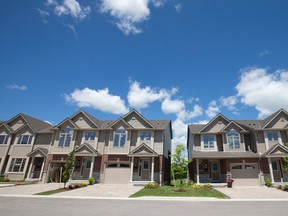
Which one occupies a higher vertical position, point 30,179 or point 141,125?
point 141,125

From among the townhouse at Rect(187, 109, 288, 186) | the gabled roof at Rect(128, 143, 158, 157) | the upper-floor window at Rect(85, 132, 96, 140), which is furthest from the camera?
the upper-floor window at Rect(85, 132, 96, 140)

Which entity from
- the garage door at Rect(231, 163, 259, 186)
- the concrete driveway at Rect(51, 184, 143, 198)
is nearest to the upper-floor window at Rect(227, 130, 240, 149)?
the garage door at Rect(231, 163, 259, 186)

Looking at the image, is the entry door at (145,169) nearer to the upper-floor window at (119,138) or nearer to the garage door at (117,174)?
the garage door at (117,174)

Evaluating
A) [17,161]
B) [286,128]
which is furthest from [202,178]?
[17,161]

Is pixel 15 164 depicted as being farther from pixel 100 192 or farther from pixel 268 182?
pixel 268 182

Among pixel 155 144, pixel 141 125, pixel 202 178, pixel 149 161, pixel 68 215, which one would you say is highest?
pixel 141 125

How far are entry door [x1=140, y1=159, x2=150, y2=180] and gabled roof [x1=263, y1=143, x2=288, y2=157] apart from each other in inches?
558

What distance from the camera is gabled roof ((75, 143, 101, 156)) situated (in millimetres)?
25016

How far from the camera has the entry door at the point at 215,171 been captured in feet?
81.5

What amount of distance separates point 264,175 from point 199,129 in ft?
31.0

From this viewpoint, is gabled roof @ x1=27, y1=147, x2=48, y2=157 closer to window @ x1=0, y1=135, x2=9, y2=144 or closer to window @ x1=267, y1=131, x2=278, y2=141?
window @ x1=0, y1=135, x2=9, y2=144

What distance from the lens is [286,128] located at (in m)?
24.5

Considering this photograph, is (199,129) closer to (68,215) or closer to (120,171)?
(120,171)

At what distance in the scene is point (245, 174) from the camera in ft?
75.0
